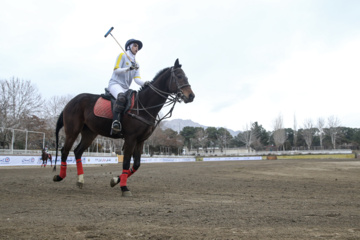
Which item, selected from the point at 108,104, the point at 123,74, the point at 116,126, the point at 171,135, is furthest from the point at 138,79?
the point at 171,135

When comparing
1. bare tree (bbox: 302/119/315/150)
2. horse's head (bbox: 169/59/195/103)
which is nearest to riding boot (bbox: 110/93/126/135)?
horse's head (bbox: 169/59/195/103)

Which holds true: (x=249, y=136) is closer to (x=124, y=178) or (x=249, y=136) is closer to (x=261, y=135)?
(x=261, y=135)

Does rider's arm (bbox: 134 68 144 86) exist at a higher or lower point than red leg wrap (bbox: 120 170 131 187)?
higher

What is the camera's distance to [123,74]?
26.4 ft

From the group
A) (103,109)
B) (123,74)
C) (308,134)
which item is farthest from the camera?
(308,134)

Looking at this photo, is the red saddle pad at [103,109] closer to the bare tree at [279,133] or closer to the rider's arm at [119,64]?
the rider's arm at [119,64]

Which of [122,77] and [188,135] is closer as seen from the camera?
[122,77]

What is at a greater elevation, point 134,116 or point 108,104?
point 108,104

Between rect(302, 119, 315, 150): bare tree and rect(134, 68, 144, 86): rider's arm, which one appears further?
rect(302, 119, 315, 150): bare tree

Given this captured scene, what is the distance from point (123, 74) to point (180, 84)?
5.90 feet

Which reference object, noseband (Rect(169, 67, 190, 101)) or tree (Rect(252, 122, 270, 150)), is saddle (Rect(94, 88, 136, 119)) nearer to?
noseband (Rect(169, 67, 190, 101))

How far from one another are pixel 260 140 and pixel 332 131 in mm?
30416

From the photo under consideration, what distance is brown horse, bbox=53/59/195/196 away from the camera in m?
7.20

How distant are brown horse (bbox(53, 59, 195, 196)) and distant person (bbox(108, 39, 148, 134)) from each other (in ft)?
0.82
